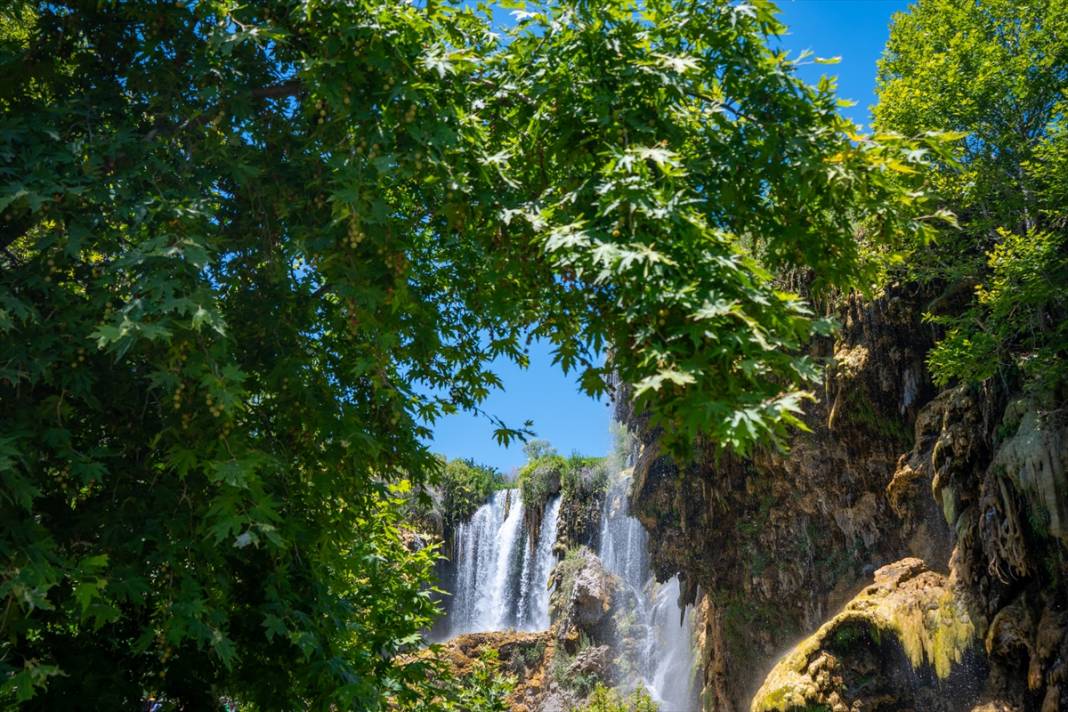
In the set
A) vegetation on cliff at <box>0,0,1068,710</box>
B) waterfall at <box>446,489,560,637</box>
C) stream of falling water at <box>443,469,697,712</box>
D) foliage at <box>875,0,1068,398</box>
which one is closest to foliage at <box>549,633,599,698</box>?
stream of falling water at <box>443,469,697,712</box>

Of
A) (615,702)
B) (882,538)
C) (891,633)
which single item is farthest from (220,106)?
(615,702)

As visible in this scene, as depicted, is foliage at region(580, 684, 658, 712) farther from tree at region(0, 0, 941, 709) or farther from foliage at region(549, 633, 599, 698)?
tree at region(0, 0, 941, 709)

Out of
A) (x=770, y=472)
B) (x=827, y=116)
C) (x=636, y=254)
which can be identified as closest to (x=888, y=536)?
(x=770, y=472)

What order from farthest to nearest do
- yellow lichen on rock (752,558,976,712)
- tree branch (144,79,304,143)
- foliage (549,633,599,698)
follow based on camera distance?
foliage (549,633,599,698) → yellow lichen on rock (752,558,976,712) → tree branch (144,79,304,143)

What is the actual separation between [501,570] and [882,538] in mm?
18524

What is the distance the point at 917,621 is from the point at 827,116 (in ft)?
34.7

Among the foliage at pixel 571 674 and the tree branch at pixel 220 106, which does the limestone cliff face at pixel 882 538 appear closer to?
the foliage at pixel 571 674

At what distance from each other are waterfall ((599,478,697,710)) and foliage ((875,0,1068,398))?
12.6 m

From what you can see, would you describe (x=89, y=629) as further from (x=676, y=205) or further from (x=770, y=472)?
(x=770, y=472)

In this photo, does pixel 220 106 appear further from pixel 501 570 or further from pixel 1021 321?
pixel 501 570

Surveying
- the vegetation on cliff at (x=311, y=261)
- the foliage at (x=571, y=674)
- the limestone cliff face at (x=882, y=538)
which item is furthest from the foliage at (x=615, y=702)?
the vegetation on cliff at (x=311, y=261)

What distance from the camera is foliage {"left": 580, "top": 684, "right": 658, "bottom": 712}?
52.9 feet

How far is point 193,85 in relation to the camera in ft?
21.3

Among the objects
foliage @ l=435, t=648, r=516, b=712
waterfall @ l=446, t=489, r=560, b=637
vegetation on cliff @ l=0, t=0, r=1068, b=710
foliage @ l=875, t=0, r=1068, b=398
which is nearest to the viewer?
vegetation on cliff @ l=0, t=0, r=1068, b=710
